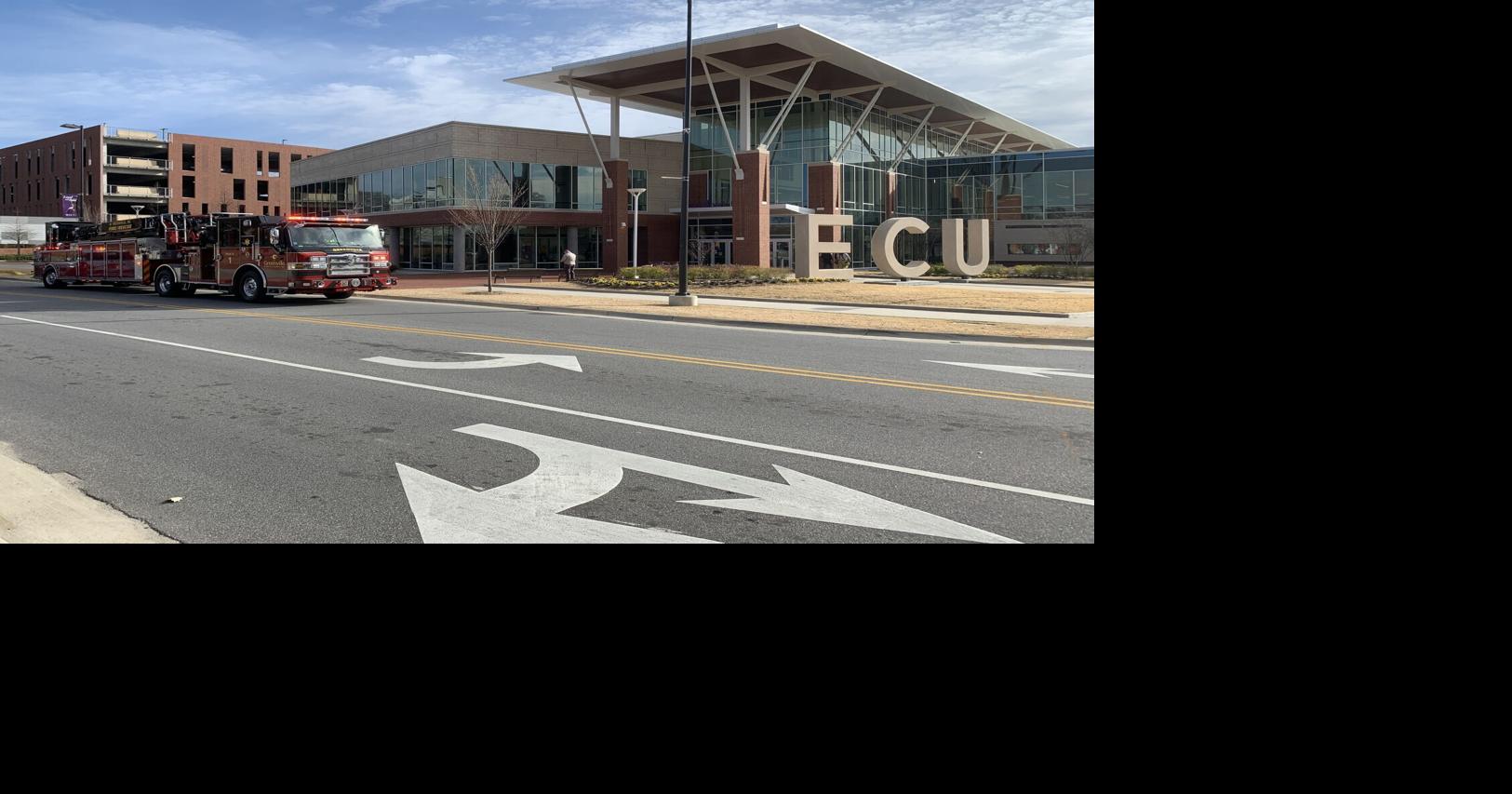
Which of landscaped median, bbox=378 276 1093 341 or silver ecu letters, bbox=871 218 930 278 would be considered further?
silver ecu letters, bbox=871 218 930 278

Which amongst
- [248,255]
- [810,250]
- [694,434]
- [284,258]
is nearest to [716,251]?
[810,250]

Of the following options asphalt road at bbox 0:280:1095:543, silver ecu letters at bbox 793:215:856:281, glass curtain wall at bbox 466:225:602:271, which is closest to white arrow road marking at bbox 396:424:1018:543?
asphalt road at bbox 0:280:1095:543

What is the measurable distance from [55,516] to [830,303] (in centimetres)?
2418

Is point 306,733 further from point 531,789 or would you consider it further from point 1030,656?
point 1030,656

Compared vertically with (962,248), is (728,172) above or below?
above

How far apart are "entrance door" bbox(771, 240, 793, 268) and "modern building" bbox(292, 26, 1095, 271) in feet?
0.30

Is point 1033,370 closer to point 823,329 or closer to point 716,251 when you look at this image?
point 823,329

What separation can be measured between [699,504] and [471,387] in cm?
575

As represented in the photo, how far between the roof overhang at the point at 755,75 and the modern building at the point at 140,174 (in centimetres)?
3848

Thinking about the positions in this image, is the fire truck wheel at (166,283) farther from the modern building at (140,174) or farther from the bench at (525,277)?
the modern building at (140,174)

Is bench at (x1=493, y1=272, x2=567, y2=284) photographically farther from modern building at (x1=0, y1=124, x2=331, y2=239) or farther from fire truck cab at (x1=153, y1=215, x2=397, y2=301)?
modern building at (x1=0, y1=124, x2=331, y2=239)

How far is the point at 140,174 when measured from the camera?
8662 centimetres

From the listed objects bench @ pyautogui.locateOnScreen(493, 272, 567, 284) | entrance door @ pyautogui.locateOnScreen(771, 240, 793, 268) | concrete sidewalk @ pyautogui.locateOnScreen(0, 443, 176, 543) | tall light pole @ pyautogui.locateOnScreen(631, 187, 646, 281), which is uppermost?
tall light pole @ pyautogui.locateOnScreen(631, 187, 646, 281)

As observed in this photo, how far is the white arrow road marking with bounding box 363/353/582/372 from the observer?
43.3 feet
